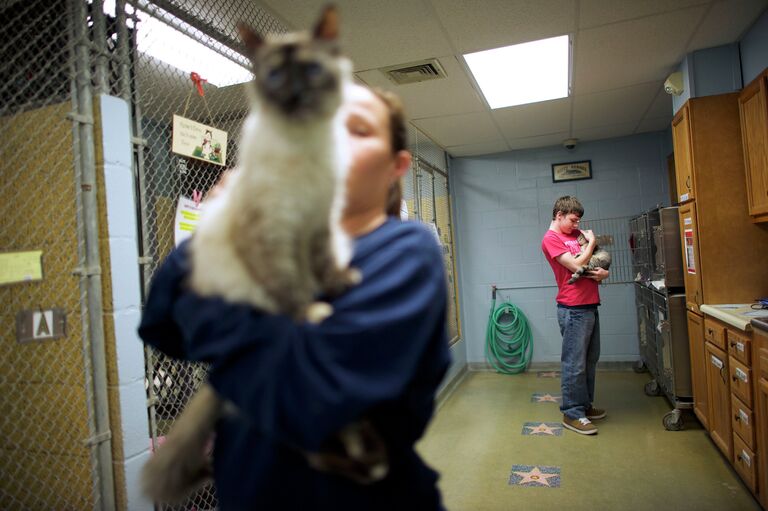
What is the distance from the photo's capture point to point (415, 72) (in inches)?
134

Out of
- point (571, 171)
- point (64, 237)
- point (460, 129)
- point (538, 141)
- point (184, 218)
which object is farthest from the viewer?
point (571, 171)

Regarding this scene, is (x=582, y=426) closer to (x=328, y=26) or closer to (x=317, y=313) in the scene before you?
(x=317, y=313)

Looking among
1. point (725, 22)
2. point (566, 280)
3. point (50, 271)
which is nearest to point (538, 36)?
point (725, 22)

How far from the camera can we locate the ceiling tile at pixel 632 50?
2840 mm

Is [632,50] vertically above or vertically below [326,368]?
above

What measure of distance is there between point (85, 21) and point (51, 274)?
89cm

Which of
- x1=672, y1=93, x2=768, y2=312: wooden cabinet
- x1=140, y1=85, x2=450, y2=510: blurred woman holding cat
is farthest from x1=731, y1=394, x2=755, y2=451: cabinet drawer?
x1=140, y1=85, x2=450, y2=510: blurred woman holding cat

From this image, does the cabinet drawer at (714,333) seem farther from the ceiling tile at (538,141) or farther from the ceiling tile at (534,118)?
the ceiling tile at (538,141)

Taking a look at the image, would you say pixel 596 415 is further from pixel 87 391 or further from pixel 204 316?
pixel 204 316

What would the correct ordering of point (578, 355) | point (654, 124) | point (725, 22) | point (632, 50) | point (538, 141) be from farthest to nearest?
point (538, 141)
point (654, 124)
point (578, 355)
point (632, 50)
point (725, 22)

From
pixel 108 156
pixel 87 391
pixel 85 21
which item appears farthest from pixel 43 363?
pixel 85 21

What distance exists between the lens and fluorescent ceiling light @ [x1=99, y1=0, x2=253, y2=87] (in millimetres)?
2406

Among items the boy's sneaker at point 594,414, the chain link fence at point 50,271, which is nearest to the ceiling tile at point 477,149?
the boy's sneaker at point 594,414

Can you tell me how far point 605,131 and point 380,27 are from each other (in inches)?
137
